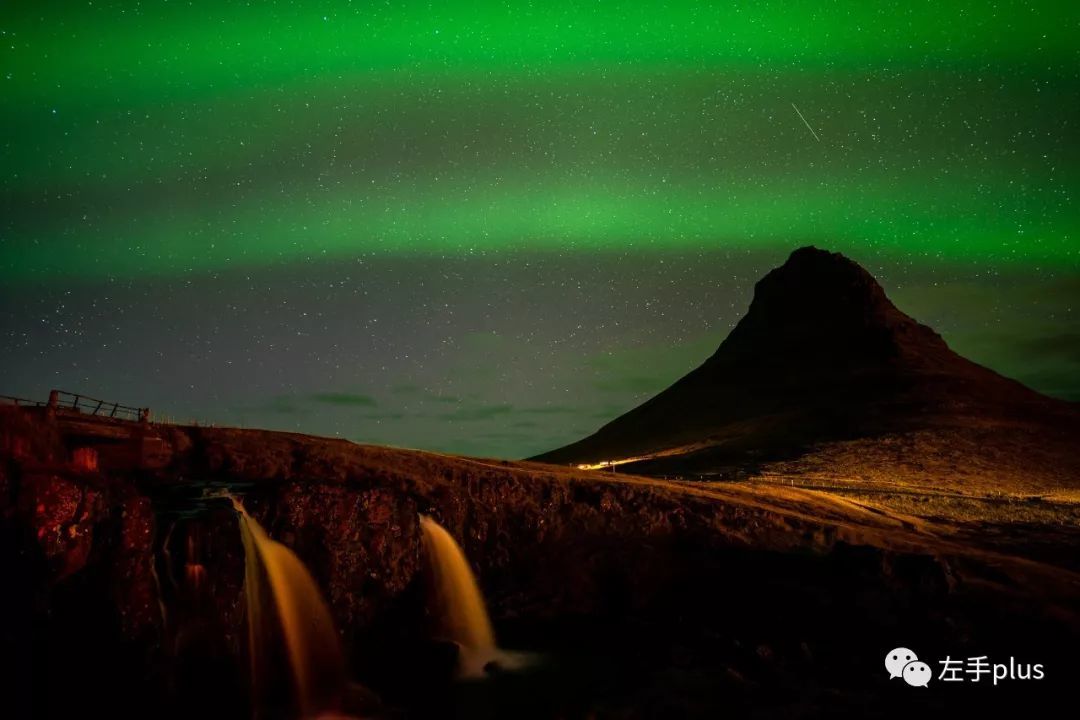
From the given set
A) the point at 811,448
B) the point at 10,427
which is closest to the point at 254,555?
the point at 10,427

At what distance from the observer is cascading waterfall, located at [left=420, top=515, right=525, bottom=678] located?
85.5 ft

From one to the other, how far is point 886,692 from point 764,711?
3915 mm

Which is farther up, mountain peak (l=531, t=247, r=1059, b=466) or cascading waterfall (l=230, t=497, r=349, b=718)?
mountain peak (l=531, t=247, r=1059, b=466)

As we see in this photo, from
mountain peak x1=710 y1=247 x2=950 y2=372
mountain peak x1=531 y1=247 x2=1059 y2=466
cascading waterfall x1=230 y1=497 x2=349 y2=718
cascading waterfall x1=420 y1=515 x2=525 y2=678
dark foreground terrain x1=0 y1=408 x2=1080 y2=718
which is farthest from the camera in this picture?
mountain peak x1=710 y1=247 x2=950 y2=372

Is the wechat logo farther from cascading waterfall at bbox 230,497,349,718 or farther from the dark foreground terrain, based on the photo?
cascading waterfall at bbox 230,497,349,718

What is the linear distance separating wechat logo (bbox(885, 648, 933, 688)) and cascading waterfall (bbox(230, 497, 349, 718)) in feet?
53.6

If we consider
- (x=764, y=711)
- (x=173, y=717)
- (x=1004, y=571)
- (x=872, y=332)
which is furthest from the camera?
(x=872, y=332)

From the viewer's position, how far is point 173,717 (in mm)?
18078

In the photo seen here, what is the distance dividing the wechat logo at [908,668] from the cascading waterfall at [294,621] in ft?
53.6

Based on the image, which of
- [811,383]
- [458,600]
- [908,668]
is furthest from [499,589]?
[811,383]

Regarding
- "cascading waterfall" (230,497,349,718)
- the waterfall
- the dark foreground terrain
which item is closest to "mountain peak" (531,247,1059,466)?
the dark foreground terrain

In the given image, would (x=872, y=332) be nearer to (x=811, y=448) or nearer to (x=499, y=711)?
(x=811, y=448)

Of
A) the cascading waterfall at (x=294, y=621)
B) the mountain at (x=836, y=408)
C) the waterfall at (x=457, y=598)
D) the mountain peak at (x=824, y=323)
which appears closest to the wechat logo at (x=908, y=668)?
the waterfall at (x=457, y=598)

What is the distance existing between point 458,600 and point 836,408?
11270 centimetres
